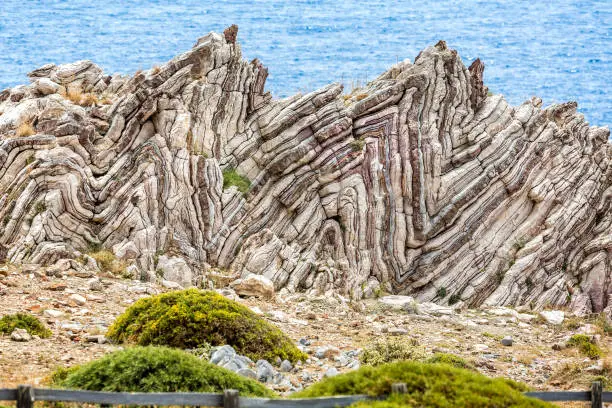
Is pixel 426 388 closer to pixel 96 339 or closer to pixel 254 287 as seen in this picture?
pixel 96 339

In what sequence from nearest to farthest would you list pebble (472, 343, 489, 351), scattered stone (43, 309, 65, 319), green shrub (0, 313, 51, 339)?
green shrub (0, 313, 51, 339)
scattered stone (43, 309, 65, 319)
pebble (472, 343, 489, 351)

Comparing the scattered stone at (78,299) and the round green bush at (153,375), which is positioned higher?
the round green bush at (153,375)

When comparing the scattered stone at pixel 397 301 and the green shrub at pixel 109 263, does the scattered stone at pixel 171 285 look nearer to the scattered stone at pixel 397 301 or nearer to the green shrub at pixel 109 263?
the green shrub at pixel 109 263

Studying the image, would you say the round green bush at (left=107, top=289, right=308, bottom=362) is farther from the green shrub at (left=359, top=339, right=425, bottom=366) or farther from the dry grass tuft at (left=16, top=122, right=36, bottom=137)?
the dry grass tuft at (left=16, top=122, right=36, bottom=137)

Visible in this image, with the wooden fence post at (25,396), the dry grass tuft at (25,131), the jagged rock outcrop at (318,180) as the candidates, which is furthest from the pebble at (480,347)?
the dry grass tuft at (25,131)

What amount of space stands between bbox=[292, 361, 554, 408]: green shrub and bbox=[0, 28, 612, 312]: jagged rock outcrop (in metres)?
16.2

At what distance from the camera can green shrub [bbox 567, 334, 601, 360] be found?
2712 cm

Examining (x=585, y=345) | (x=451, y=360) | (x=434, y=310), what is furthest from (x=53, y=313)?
(x=585, y=345)

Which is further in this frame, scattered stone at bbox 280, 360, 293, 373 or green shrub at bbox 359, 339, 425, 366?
green shrub at bbox 359, 339, 425, 366

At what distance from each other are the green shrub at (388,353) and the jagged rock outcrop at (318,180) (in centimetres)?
959

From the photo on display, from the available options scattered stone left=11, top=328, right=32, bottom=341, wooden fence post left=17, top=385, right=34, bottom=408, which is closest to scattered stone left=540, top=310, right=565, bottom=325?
scattered stone left=11, top=328, right=32, bottom=341

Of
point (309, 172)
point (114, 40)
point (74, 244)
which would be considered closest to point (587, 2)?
point (114, 40)

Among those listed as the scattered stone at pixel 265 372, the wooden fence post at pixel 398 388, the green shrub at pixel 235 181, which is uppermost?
the wooden fence post at pixel 398 388

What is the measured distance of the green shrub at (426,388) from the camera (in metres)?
15.6
